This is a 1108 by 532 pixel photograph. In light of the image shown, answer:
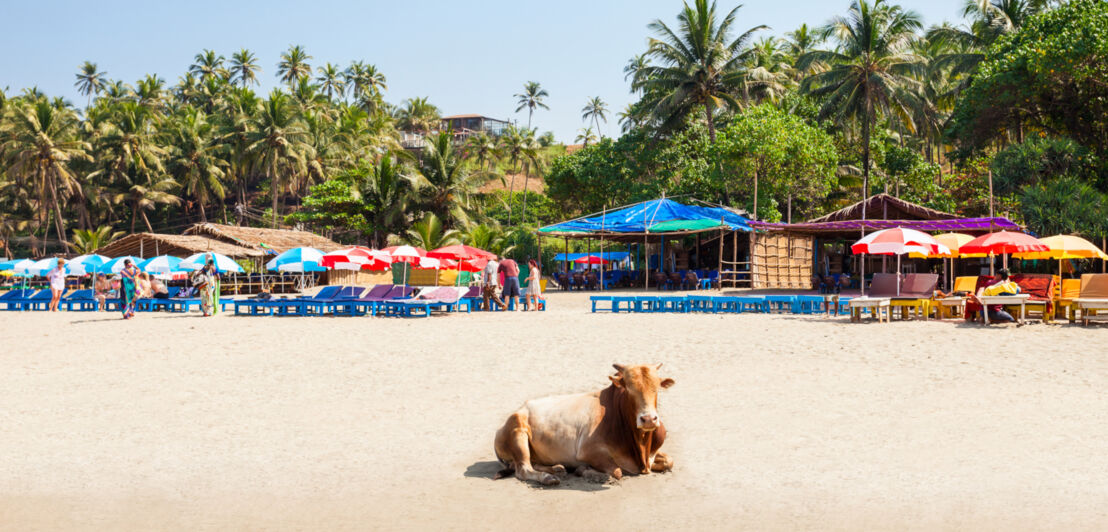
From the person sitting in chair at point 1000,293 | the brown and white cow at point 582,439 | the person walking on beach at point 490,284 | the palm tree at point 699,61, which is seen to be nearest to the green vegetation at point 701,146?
the palm tree at point 699,61

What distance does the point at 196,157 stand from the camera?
54.1 m

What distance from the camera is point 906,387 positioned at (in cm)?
877

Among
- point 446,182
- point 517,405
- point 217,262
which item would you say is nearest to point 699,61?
point 446,182

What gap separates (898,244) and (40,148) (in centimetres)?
4703

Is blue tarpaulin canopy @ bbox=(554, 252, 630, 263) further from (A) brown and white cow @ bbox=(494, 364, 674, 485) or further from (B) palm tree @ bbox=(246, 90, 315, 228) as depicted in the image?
(A) brown and white cow @ bbox=(494, 364, 674, 485)

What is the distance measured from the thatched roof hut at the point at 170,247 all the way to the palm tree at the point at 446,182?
9182mm

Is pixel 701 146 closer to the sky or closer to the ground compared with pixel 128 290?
closer to the sky

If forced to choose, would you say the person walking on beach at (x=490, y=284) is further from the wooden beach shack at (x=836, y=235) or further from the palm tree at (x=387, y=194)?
the palm tree at (x=387, y=194)

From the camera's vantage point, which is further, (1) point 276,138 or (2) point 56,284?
(1) point 276,138

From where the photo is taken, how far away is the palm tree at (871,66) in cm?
3428

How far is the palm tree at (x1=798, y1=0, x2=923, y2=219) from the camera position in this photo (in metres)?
34.3

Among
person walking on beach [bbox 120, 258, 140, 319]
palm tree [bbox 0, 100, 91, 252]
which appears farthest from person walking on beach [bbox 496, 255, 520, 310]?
palm tree [bbox 0, 100, 91, 252]

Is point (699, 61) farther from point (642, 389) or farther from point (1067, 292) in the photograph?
point (642, 389)

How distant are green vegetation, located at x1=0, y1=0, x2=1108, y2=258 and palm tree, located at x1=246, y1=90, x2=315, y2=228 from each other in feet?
0.54
